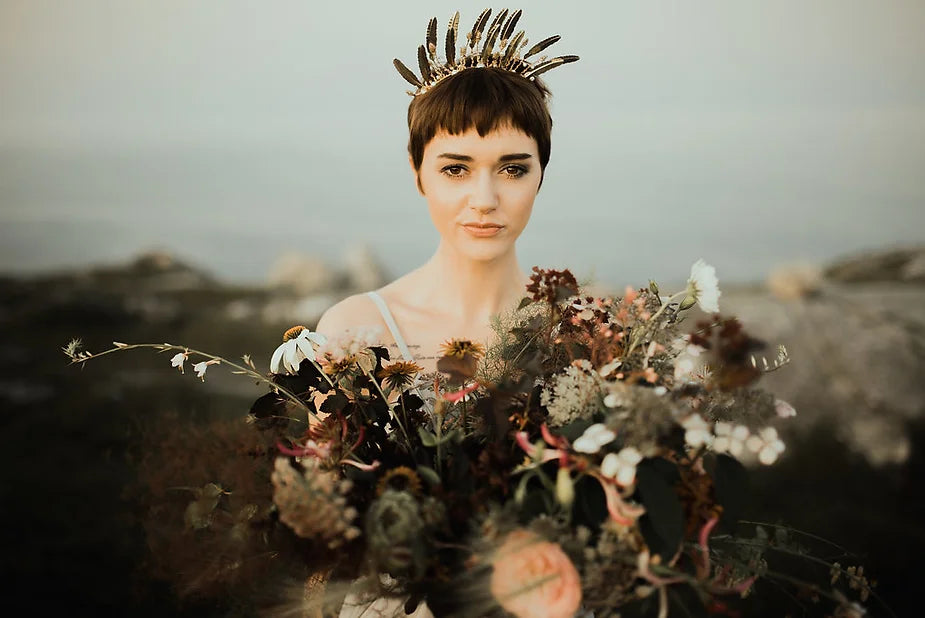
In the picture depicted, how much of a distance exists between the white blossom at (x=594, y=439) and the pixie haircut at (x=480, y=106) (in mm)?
1081

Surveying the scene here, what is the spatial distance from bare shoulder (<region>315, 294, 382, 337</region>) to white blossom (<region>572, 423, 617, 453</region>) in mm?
1106

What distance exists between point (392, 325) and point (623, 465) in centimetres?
119

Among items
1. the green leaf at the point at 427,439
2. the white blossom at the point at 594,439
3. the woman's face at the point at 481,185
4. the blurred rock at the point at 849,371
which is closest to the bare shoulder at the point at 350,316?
the woman's face at the point at 481,185

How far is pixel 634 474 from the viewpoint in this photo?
1.11m

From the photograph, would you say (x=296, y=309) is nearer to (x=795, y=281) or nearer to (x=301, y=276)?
(x=301, y=276)

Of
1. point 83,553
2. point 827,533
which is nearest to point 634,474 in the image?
point 83,553

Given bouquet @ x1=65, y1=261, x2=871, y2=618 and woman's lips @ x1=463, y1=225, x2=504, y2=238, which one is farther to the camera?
woman's lips @ x1=463, y1=225, x2=504, y2=238

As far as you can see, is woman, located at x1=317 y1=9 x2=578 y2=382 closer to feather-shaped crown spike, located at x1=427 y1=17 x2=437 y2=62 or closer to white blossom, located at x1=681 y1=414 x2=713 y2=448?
feather-shaped crown spike, located at x1=427 y1=17 x2=437 y2=62

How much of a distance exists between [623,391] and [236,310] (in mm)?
4609

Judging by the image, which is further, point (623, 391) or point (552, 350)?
point (552, 350)

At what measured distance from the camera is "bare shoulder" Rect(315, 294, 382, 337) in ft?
7.02

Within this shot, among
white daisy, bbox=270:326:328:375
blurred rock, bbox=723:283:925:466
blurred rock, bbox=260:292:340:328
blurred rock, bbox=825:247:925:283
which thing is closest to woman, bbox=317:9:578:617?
white daisy, bbox=270:326:328:375

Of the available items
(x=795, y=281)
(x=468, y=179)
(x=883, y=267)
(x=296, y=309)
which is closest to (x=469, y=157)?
(x=468, y=179)

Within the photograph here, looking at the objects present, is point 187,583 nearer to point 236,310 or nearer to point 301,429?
point 301,429
